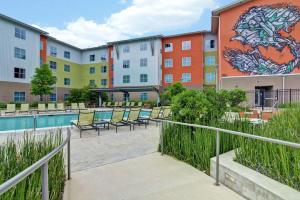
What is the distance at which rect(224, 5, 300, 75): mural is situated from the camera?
70.2ft

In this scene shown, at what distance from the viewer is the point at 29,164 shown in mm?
3057

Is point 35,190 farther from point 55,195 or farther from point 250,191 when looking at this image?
point 250,191

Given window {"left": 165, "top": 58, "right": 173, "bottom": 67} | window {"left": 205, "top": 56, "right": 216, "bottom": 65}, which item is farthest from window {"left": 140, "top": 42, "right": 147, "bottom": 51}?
window {"left": 205, "top": 56, "right": 216, "bottom": 65}

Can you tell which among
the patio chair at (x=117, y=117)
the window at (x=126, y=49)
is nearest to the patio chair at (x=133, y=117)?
the patio chair at (x=117, y=117)

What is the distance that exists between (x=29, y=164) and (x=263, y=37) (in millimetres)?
24810

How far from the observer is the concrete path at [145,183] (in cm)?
328

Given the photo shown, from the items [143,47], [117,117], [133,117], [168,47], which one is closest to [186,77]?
[168,47]

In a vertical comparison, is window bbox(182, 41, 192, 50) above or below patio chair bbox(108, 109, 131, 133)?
above

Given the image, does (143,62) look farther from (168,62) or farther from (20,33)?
(20,33)

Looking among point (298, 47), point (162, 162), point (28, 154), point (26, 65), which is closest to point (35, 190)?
point (28, 154)

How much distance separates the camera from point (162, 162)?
4992 mm

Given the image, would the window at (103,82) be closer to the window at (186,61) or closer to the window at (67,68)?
the window at (67,68)

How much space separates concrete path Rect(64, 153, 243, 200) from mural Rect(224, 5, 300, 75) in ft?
69.9

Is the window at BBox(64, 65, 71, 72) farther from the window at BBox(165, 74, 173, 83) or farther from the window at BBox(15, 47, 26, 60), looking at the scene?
the window at BBox(165, 74, 173, 83)
